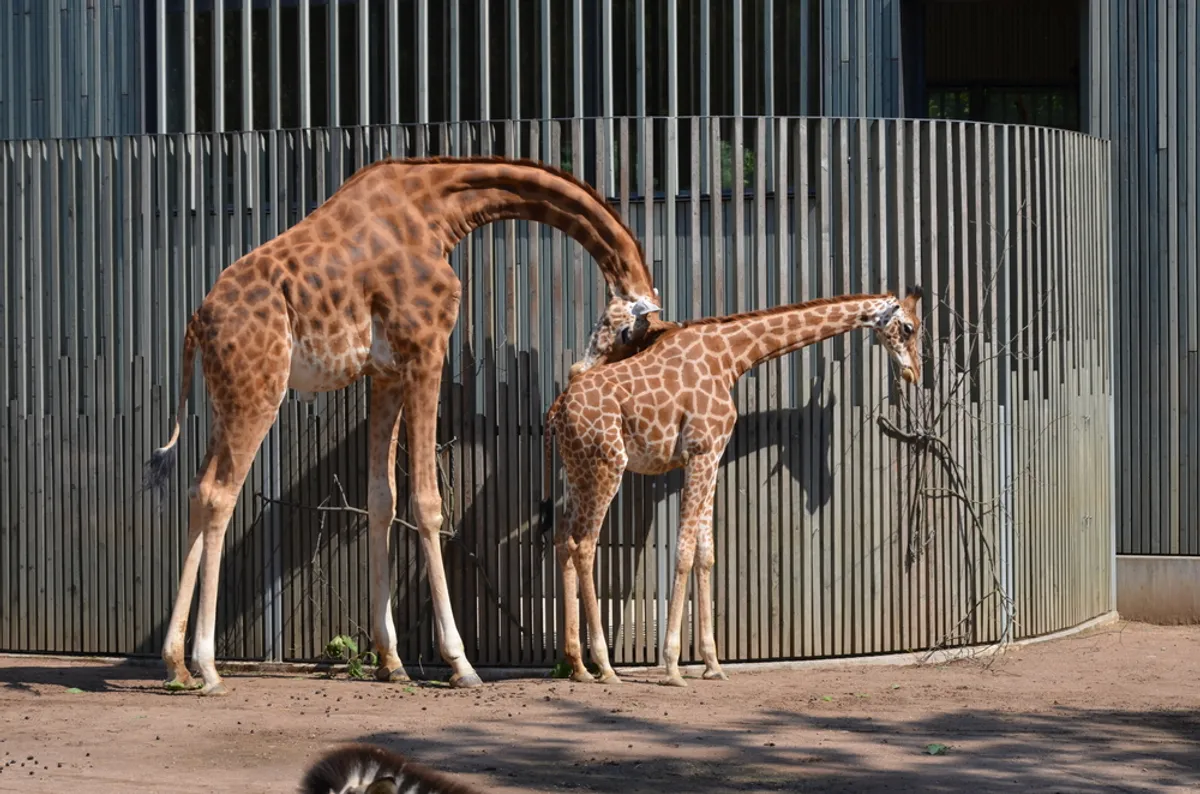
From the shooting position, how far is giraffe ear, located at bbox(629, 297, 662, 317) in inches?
373

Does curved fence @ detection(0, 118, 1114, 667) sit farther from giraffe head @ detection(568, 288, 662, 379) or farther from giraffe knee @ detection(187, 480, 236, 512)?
giraffe knee @ detection(187, 480, 236, 512)

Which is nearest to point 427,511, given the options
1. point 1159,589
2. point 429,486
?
point 429,486

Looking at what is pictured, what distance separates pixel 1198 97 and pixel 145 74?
7.18m

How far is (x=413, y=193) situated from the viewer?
31.3ft

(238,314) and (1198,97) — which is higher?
(1198,97)

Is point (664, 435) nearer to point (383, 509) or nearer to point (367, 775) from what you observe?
point (383, 509)

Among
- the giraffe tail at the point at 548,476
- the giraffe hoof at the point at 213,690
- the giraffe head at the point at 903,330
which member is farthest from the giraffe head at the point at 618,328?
the giraffe hoof at the point at 213,690

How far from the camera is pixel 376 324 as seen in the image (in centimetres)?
940

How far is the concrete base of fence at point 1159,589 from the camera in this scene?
1176 centimetres

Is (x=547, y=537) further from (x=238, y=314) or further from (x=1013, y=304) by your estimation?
(x=1013, y=304)

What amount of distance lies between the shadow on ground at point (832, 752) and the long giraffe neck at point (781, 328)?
2103mm

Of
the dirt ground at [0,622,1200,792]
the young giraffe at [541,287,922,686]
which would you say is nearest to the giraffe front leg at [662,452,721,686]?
the young giraffe at [541,287,922,686]

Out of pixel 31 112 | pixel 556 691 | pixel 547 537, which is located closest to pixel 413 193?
pixel 547 537

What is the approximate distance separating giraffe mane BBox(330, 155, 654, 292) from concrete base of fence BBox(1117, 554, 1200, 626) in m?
4.29
